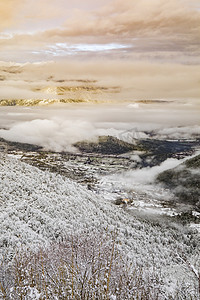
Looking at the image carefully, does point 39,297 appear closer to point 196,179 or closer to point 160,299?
point 160,299

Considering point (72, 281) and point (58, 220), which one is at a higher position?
point (72, 281)

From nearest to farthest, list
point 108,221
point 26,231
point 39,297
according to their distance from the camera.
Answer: point 39,297, point 26,231, point 108,221

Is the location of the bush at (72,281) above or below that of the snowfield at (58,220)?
above

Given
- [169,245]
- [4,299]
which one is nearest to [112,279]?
[4,299]

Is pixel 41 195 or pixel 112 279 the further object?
pixel 41 195

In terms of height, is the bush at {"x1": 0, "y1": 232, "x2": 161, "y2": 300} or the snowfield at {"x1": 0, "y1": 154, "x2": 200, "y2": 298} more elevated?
the bush at {"x1": 0, "y1": 232, "x2": 161, "y2": 300}

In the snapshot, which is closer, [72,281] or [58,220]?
[72,281]

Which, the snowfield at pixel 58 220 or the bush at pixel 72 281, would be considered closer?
the bush at pixel 72 281

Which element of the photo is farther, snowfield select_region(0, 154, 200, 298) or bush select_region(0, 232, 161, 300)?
snowfield select_region(0, 154, 200, 298)
